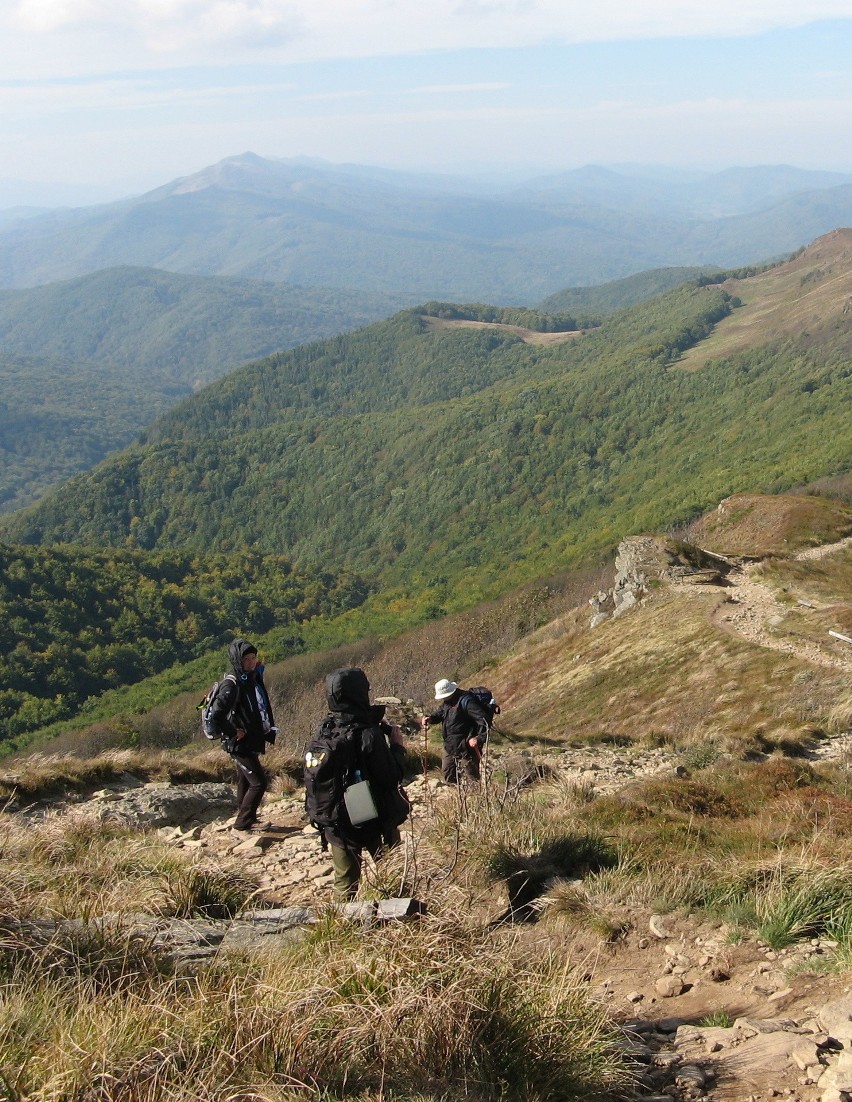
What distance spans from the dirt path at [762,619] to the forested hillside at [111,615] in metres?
56.6

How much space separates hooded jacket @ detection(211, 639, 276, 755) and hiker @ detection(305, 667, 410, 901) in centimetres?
250

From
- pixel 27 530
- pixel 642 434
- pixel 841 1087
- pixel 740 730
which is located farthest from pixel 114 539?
pixel 841 1087

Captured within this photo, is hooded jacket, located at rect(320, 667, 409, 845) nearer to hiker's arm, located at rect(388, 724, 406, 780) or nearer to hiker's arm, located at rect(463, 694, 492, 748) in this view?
hiker's arm, located at rect(388, 724, 406, 780)

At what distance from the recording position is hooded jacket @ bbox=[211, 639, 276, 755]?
25.7 ft

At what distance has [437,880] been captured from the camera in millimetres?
5016

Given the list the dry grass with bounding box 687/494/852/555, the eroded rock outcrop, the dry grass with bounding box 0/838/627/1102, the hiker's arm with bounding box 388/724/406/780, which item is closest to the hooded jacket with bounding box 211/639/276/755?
the hiker's arm with bounding box 388/724/406/780

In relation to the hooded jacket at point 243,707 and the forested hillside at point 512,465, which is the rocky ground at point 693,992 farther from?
the forested hillside at point 512,465

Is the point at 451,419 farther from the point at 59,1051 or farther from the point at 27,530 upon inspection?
the point at 59,1051

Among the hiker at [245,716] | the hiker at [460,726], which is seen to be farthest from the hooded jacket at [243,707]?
the hiker at [460,726]

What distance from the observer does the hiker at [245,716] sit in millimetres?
7840

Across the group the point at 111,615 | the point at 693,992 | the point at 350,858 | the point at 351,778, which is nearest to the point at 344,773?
the point at 351,778

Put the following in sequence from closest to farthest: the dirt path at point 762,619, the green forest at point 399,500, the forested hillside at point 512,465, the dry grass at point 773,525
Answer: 1. the dirt path at point 762,619
2. the dry grass at point 773,525
3. the green forest at point 399,500
4. the forested hillside at point 512,465

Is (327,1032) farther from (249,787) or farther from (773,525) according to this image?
(773,525)

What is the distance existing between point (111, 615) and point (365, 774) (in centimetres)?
8275
